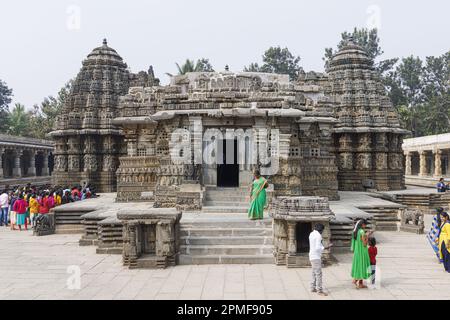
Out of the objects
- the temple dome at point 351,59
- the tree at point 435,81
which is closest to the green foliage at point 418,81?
the tree at point 435,81

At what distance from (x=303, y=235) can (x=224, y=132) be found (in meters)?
4.67

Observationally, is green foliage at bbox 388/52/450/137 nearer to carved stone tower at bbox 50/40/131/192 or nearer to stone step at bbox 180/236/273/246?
carved stone tower at bbox 50/40/131/192

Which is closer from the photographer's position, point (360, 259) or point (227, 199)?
point (360, 259)

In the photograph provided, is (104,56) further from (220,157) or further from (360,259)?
(360,259)

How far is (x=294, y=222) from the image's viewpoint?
7898mm

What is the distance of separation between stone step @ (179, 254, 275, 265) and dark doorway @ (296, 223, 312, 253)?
0.80 meters

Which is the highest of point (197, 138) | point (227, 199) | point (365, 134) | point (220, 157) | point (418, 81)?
point (418, 81)

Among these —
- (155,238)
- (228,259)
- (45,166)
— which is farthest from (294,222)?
(45,166)

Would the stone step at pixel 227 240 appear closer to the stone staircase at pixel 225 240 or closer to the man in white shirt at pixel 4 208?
the stone staircase at pixel 225 240

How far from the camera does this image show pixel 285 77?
13.3 metres

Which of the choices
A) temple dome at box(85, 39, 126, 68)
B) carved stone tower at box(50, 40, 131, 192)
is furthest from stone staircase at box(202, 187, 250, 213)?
temple dome at box(85, 39, 126, 68)

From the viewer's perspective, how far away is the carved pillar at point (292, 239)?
7863 millimetres

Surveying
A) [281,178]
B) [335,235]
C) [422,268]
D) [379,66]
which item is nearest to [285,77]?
[281,178]
